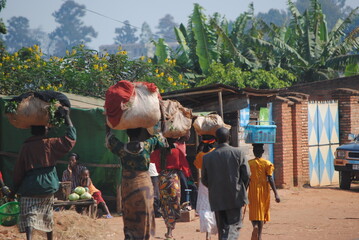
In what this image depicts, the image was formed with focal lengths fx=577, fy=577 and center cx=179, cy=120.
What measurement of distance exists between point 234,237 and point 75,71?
1303cm

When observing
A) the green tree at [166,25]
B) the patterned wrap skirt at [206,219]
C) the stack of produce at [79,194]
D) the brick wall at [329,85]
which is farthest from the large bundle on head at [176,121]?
the green tree at [166,25]

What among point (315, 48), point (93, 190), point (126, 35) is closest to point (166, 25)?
point (126, 35)

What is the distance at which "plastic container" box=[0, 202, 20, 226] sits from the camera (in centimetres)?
806

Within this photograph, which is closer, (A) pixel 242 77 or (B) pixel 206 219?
(B) pixel 206 219

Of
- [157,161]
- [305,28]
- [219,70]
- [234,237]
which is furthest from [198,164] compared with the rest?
[305,28]

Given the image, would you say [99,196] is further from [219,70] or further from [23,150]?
[219,70]

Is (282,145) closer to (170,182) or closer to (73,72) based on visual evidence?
(73,72)

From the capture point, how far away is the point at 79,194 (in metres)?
10.6

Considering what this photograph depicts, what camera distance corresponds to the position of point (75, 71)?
18766 millimetres

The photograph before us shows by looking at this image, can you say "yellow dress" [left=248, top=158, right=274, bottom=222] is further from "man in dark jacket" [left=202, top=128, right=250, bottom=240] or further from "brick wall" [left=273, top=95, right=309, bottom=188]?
"brick wall" [left=273, top=95, right=309, bottom=188]

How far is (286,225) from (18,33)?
14061 cm

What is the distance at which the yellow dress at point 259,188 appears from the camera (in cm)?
802

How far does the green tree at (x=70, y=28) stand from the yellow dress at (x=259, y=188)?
134 metres

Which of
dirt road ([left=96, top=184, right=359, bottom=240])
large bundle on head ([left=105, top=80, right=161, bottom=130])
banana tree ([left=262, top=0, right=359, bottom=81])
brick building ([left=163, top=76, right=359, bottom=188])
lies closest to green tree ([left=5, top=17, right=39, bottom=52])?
banana tree ([left=262, top=0, right=359, bottom=81])
